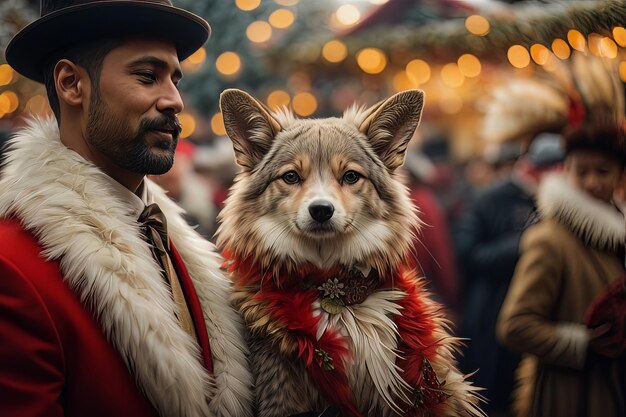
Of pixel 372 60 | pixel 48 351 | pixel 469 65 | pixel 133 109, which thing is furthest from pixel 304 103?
pixel 48 351

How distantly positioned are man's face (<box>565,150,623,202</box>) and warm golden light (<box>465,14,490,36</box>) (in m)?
0.68

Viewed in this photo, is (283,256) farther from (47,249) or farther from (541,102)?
(541,102)

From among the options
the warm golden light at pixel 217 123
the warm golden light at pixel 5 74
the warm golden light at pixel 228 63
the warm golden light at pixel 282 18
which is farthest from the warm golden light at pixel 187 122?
the warm golden light at pixel 5 74

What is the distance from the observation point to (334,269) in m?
2.02

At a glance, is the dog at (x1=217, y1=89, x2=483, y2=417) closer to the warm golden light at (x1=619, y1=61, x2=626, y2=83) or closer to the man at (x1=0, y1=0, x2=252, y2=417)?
the man at (x1=0, y1=0, x2=252, y2=417)

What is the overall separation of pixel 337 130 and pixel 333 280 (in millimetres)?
469

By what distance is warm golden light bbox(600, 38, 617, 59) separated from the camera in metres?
2.39

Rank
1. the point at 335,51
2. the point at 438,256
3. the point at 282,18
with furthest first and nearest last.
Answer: the point at 438,256, the point at 335,51, the point at 282,18

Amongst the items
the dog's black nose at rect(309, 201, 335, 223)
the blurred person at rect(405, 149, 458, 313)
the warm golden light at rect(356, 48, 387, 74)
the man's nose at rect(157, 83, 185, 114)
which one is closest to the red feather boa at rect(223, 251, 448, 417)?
the dog's black nose at rect(309, 201, 335, 223)

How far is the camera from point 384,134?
2.13m

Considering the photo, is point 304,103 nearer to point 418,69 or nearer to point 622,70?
point 418,69

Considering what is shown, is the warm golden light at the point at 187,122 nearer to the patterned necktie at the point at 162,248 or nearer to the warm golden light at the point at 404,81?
the warm golden light at the point at 404,81

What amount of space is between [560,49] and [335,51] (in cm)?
186

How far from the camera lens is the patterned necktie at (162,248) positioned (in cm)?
208
